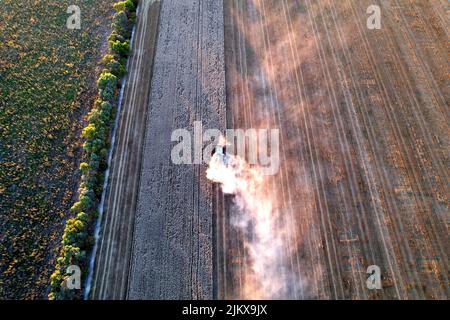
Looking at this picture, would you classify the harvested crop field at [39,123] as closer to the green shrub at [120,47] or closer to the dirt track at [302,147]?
the green shrub at [120,47]

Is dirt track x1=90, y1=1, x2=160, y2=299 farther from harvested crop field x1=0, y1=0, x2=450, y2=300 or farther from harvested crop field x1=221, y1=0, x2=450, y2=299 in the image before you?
harvested crop field x1=221, y1=0, x2=450, y2=299

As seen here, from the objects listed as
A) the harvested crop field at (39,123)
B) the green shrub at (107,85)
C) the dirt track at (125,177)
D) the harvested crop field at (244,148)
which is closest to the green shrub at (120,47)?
the dirt track at (125,177)

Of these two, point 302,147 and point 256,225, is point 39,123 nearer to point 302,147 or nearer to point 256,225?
point 256,225

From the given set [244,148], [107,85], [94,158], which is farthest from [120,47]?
[244,148]

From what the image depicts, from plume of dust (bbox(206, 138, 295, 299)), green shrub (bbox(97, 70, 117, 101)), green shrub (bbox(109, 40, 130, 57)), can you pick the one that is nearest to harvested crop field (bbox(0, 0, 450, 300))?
plume of dust (bbox(206, 138, 295, 299))

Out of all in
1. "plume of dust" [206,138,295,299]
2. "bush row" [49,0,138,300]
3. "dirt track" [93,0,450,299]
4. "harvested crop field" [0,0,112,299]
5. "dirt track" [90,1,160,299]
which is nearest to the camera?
"plume of dust" [206,138,295,299]
